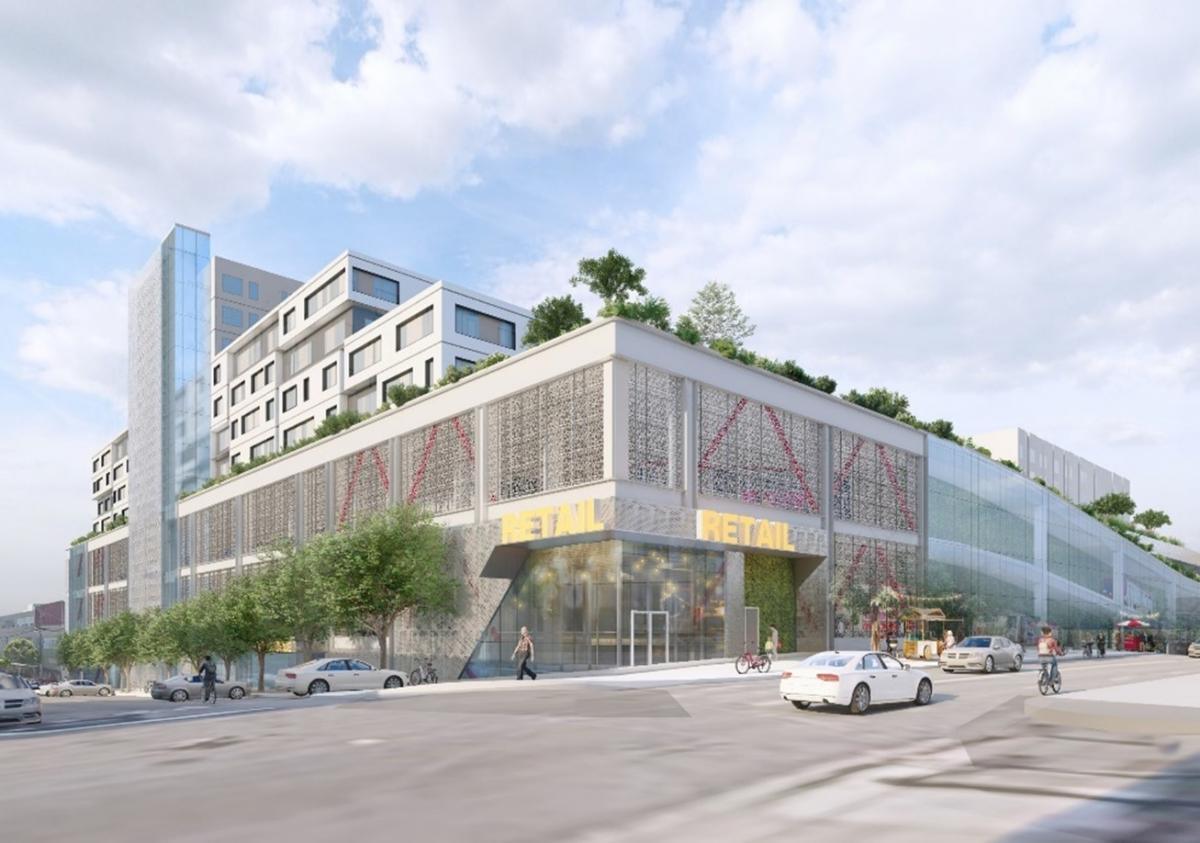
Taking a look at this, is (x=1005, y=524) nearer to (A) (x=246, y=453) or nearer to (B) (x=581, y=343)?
(B) (x=581, y=343)

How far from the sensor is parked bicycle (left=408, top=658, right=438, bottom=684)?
4325 cm

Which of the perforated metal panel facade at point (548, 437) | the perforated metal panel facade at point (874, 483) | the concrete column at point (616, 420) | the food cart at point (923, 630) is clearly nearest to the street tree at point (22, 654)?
the perforated metal panel facade at point (548, 437)

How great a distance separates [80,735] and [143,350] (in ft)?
275

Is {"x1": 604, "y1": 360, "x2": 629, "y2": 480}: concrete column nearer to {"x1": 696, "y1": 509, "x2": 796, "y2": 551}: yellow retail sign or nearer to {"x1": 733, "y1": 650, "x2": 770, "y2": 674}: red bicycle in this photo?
{"x1": 696, "y1": 509, "x2": 796, "y2": 551}: yellow retail sign

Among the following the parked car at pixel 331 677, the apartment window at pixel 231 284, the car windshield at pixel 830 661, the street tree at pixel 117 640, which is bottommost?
the street tree at pixel 117 640

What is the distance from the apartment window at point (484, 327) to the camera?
6881 cm

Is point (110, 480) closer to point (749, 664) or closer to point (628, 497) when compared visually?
point (628, 497)

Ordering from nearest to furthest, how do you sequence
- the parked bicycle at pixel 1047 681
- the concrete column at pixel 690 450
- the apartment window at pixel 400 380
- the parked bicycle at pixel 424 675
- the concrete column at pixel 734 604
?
the parked bicycle at pixel 1047 681, the concrete column at pixel 690 450, the parked bicycle at pixel 424 675, the concrete column at pixel 734 604, the apartment window at pixel 400 380

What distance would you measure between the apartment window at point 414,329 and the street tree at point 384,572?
24.3 m

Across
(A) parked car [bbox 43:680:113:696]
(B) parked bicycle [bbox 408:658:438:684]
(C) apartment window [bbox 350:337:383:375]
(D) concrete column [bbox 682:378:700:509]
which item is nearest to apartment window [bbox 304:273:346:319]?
(C) apartment window [bbox 350:337:383:375]

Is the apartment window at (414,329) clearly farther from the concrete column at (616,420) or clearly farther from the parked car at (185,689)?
the concrete column at (616,420)

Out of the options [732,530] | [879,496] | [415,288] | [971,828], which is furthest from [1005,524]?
[971,828]

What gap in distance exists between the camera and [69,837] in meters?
9.92

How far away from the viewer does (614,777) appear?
12.9 m
